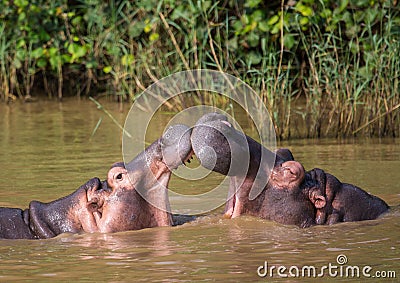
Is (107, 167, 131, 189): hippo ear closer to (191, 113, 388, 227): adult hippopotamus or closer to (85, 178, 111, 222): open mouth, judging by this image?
(85, 178, 111, 222): open mouth

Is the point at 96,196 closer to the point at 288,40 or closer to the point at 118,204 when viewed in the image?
the point at 118,204

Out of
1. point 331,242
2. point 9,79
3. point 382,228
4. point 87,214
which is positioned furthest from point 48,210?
point 9,79

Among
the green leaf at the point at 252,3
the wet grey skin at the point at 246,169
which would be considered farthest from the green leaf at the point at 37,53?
the wet grey skin at the point at 246,169

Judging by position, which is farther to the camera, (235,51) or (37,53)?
(37,53)

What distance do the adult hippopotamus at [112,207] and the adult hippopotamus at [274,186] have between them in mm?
249

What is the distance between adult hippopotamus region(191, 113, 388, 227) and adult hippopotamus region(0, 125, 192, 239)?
249 mm

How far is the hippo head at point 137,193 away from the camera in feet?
15.0

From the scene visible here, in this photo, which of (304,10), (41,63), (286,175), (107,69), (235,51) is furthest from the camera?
(41,63)

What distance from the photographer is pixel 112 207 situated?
4719mm

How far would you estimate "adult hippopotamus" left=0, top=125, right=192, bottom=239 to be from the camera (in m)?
4.62

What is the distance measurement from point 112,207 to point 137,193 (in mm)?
144

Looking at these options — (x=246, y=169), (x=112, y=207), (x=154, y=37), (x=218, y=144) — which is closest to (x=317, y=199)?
(x=246, y=169)

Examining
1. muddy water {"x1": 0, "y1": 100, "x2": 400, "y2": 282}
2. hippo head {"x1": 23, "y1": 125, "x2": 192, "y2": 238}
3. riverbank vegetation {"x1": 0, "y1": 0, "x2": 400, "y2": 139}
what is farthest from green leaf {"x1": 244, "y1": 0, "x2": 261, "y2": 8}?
hippo head {"x1": 23, "y1": 125, "x2": 192, "y2": 238}

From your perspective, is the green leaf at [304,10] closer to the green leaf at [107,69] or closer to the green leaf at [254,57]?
the green leaf at [254,57]
